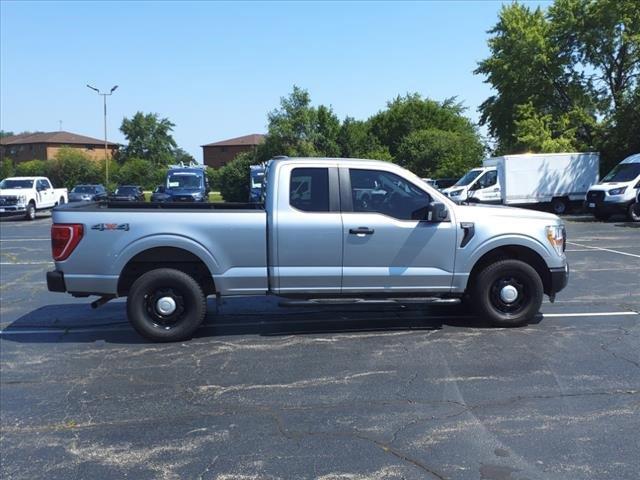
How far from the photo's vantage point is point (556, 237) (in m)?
7.22

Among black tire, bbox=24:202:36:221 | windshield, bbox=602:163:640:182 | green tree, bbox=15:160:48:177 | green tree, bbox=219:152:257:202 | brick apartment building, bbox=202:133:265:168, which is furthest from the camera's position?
brick apartment building, bbox=202:133:265:168

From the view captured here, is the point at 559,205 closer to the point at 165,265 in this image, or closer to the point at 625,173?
the point at 625,173

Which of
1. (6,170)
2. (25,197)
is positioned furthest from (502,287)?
(6,170)

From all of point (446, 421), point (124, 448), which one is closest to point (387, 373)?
point (446, 421)

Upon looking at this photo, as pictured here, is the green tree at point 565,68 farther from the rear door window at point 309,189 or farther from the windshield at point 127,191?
the rear door window at point 309,189

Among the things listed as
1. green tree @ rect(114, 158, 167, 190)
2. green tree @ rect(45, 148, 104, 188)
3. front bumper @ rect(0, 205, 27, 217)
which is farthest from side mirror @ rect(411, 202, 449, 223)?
green tree @ rect(45, 148, 104, 188)

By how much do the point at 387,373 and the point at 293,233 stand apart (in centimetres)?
187

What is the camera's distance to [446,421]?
4.63 metres

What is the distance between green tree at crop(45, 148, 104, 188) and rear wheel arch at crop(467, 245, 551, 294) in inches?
2852

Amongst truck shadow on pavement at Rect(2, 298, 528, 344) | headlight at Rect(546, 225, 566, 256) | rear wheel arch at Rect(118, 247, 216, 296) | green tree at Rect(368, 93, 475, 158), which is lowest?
truck shadow on pavement at Rect(2, 298, 528, 344)

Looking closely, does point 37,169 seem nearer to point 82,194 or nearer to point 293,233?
point 82,194

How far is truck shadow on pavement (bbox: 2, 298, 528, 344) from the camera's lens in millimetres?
7316

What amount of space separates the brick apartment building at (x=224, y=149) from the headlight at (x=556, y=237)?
104373mm

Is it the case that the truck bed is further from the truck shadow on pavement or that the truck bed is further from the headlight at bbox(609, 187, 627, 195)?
the headlight at bbox(609, 187, 627, 195)
